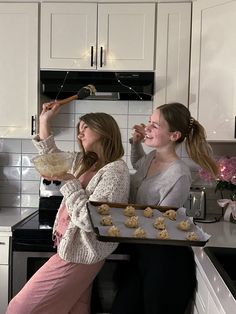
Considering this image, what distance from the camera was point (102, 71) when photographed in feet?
7.41

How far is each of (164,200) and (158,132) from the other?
0.91 ft

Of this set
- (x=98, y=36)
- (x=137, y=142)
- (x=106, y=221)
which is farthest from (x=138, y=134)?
(x=98, y=36)

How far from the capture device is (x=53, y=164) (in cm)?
147

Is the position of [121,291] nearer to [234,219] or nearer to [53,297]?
[53,297]

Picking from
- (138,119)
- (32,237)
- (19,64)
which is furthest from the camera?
(138,119)

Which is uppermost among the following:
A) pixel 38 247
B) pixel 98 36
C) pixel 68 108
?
pixel 98 36

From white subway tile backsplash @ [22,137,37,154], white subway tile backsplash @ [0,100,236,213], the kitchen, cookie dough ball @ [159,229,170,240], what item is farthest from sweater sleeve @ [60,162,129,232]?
white subway tile backsplash @ [22,137,37,154]

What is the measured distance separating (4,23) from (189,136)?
1313 mm

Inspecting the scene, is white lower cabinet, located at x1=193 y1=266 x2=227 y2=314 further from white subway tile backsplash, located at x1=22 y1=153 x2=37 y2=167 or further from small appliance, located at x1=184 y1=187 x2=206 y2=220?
white subway tile backsplash, located at x1=22 y1=153 x2=37 y2=167

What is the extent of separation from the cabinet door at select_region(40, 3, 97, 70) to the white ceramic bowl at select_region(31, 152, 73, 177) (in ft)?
3.00

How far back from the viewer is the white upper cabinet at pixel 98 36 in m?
2.24

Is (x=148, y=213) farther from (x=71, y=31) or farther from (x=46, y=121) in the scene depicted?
(x=71, y=31)

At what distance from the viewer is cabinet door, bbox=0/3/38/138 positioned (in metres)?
2.26

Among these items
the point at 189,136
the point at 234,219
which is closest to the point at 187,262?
the point at 189,136
